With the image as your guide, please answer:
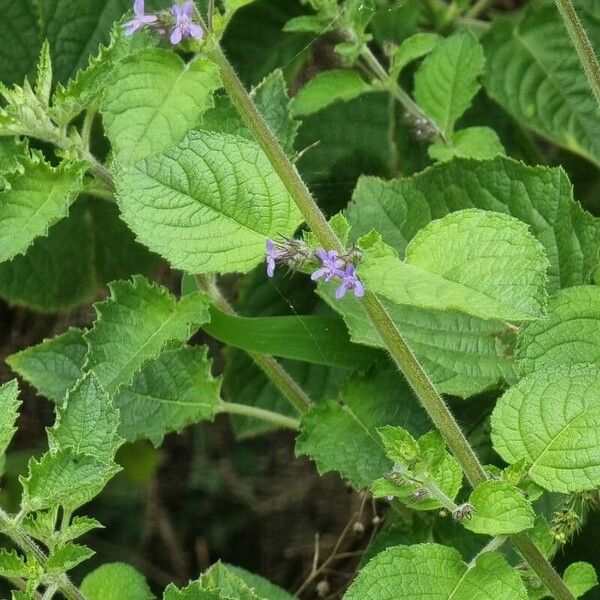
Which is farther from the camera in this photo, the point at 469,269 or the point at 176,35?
the point at 469,269

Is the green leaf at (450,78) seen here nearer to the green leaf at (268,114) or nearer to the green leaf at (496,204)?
the green leaf at (496,204)

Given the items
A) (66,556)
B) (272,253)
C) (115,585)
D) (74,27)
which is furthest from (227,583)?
(74,27)

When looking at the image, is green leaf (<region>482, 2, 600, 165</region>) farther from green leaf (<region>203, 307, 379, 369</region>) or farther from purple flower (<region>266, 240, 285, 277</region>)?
purple flower (<region>266, 240, 285, 277</region>)

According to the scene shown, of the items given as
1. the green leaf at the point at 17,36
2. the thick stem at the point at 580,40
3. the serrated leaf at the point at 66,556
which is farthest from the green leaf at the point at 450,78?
the serrated leaf at the point at 66,556

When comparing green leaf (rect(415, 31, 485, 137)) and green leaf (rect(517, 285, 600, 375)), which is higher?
green leaf (rect(415, 31, 485, 137))

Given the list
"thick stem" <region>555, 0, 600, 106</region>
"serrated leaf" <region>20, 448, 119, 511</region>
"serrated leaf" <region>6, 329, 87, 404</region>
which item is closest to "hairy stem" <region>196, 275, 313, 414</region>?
"serrated leaf" <region>6, 329, 87, 404</region>

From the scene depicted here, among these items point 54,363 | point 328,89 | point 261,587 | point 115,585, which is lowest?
point 261,587

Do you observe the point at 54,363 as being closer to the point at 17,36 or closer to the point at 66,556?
the point at 66,556
